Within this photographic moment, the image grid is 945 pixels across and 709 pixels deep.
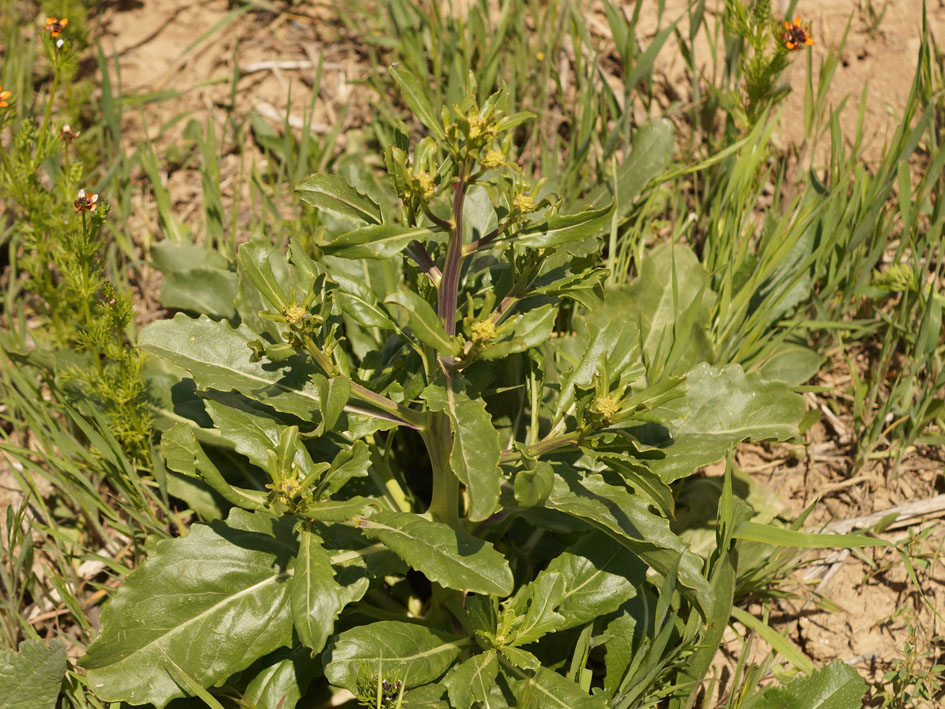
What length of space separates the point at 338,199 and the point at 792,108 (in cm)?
295

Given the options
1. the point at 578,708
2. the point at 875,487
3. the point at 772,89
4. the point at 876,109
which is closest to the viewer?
the point at 578,708

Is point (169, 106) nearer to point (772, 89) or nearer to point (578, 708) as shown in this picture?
point (772, 89)

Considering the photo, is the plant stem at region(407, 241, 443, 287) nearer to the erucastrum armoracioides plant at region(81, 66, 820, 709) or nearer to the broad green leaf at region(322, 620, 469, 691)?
the erucastrum armoracioides plant at region(81, 66, 820, 709)

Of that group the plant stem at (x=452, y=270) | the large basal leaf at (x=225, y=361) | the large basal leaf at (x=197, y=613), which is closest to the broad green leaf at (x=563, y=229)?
the plant stem at (x=452, y=270)

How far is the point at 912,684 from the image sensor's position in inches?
122

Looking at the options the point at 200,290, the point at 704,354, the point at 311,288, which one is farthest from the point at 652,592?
the point at 200,290

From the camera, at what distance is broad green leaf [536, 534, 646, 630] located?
9.00 ft

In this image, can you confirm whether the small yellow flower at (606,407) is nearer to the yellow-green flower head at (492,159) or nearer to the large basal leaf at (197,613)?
the yellow-green flower head at (492,159)

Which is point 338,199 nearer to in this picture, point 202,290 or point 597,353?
point 597,353

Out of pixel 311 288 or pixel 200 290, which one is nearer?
pixel 311 288

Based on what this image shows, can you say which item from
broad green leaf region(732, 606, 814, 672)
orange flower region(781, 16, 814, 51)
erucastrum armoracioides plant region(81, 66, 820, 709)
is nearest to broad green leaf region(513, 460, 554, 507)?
erucastrum armoracioides plant region(81, 66, 820, 709)

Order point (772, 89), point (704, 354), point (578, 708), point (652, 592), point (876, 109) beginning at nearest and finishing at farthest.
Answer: point (578, 708), point (652, 592), point (704, 354), point (772, 89), point (876, 109)

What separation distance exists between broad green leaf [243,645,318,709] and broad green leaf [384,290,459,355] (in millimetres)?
1144

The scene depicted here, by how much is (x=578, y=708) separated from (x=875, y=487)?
176cm
